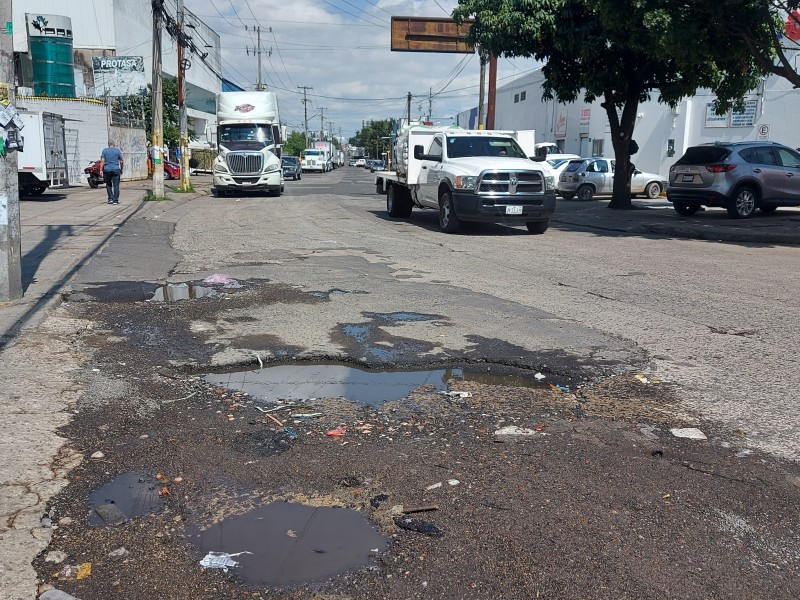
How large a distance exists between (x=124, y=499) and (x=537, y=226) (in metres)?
13.1

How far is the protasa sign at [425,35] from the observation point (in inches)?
1189

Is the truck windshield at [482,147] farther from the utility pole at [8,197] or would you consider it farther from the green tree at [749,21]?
the utility pole at [8,197]

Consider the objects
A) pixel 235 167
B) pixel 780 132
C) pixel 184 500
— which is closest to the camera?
pixel 184 500

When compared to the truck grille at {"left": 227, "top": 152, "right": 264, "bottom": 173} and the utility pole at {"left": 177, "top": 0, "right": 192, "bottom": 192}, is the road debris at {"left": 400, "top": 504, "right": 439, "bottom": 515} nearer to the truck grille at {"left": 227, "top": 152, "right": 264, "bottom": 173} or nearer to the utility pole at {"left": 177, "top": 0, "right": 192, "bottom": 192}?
the truck grille at {"left": 227, "top": 152, "right": 264, "bottom": 173}

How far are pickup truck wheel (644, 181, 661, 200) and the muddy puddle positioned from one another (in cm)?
2444

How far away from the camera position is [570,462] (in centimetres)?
401

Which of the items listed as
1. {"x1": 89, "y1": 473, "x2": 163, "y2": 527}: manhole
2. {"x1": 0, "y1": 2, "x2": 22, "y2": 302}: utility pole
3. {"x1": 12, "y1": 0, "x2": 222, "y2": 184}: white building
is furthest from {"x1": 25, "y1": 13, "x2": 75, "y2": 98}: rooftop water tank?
{"x1": 89, "y1": 473, "x2": 163, "y2": 527}: manhole

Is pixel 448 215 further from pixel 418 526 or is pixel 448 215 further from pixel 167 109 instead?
pixel 167 109

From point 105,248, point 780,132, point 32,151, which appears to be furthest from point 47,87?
point 780,132

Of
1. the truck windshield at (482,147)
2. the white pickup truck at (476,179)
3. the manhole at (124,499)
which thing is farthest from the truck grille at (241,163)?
the manhole at (124,499)

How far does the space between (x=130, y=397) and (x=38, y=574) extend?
2182 millimetres

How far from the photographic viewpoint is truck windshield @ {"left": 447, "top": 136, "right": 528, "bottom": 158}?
15.7 meters

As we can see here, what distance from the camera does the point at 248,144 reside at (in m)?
28.4

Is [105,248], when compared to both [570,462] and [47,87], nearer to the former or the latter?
[570,462]
